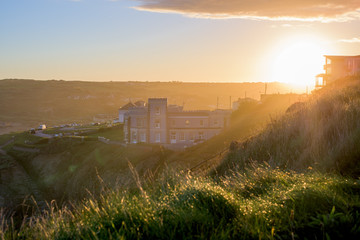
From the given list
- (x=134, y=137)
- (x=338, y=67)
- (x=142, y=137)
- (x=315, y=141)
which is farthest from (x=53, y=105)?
(x=315, y=141)

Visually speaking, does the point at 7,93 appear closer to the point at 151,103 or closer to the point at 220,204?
the point at 151,103

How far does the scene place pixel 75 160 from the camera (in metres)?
49.2

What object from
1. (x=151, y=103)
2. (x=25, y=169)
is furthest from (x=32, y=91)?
(x=151, y=103)

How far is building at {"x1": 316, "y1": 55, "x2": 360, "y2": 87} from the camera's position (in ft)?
139

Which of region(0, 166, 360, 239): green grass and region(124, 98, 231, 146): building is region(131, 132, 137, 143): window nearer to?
region(124, 98, 231, 146): building

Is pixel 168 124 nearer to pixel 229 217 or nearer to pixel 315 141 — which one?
pixel 315 141

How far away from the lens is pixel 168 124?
157 feet

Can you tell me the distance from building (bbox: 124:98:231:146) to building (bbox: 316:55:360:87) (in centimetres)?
1449

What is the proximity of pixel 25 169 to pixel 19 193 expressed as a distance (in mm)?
10146

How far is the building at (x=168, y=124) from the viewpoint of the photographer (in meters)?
47.3

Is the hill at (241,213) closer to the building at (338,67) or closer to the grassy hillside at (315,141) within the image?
the grassy hillside at (315,141)


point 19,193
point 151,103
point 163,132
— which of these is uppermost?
point 151,103

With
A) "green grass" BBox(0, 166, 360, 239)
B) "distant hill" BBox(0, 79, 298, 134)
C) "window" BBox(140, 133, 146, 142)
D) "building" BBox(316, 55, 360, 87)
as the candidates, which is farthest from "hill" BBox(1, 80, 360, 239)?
"distant hill" BBox(0, 79, 298, 134)

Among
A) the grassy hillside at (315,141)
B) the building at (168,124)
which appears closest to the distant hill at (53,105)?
the building at (168,124)
